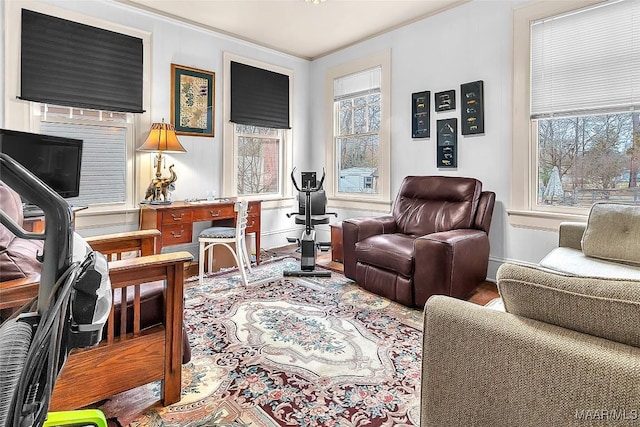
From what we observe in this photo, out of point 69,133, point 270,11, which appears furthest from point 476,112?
point 69,133

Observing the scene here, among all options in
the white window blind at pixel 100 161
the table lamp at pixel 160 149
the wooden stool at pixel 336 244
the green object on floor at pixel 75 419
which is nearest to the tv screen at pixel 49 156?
the white window blind at pixel 100 161

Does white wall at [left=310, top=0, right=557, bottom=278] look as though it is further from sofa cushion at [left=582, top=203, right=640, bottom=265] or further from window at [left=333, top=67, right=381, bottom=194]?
sofa cushion at [left=582, top=203, right=640, bottom=265]

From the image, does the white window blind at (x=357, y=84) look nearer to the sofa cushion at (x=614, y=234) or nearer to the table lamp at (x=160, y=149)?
the table lamp at (x=160, y=149)

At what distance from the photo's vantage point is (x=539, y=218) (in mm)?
3285

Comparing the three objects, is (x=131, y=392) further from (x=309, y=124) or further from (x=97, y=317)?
(x=309, y=124)

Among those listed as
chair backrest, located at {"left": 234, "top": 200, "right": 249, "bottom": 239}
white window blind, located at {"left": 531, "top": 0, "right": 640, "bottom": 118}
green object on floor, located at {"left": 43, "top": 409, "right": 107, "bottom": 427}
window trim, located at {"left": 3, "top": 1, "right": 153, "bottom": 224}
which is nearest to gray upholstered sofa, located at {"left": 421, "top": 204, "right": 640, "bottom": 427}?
green object on floor, located at {"left": 43, "top": 409, "right": 107, "bottom": 427}

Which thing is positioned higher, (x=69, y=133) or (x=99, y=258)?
(x=69, y=133)

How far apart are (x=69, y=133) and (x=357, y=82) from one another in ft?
11.0

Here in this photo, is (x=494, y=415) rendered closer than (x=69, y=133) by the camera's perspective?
Yes

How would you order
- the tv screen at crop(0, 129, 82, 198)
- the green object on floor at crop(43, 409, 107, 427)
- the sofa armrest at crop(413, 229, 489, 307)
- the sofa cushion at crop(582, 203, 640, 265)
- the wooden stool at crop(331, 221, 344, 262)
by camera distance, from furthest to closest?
1. the wooden stool at crop(331, 221, 344, 262)
2. the sofa armrest at crop(413, 229, 489, 307)
3. the tv screen at crop(0, 129, 82, 198)
4. the sofa cushion at crop(582, 203, 640, 265)
5. the green object on floor at crop(43, 409, 107, 427)

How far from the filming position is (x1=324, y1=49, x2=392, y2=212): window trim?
4480 millimetres

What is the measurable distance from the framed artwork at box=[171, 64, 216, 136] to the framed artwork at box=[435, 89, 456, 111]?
104 inches

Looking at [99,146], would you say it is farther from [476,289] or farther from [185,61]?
[476,289]

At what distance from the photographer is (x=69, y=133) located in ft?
11.4
